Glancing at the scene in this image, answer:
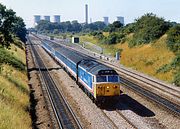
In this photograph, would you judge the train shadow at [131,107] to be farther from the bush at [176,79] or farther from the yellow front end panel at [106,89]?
the bush at [176,79]

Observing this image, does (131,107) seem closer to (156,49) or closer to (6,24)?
(6,24)

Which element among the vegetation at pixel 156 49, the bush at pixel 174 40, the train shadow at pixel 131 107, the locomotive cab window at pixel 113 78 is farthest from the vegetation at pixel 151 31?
the locomotive cab window at pixel 113 78

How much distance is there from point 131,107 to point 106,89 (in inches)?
111

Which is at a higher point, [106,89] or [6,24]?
[6,24]

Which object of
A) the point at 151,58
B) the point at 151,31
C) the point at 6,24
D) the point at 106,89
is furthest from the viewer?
the point at 151,31

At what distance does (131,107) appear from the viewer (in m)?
29.0

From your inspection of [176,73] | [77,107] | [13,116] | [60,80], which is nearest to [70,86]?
[60,80]

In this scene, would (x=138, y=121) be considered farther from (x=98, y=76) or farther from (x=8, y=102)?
(x=8, y=102)

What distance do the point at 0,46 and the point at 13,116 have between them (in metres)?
34.3

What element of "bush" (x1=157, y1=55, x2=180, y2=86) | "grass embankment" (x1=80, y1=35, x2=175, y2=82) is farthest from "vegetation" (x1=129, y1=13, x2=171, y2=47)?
"bush" (x1=157, y1=55, x2=180, y2=86)

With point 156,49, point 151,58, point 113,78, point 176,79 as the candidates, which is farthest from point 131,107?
point 156,49

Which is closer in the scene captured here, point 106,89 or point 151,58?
point 106,89

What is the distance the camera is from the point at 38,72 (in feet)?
169

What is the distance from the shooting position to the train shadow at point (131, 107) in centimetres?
2692
